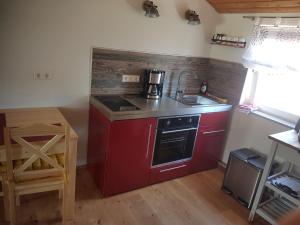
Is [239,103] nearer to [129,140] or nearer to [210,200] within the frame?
[210,200]

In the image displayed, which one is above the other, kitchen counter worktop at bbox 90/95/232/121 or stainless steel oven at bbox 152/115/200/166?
kitchen counter worktop at bbox 90/95/232/121

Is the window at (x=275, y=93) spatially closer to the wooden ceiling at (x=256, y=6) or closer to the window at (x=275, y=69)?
the window at (x=275, y=69)

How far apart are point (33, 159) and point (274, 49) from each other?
2.38 meters

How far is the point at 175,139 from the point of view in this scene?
2.58m

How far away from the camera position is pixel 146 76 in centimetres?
270

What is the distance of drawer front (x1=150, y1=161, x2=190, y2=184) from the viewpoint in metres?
2.58

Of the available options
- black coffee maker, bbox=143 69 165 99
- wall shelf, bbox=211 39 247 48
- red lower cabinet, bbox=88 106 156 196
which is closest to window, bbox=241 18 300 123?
wall shelf, bbox=211 39 247 48

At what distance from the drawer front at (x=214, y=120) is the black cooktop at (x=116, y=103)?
828 millimetres

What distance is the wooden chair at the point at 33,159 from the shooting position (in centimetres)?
158

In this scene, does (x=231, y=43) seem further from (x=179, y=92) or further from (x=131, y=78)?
(x=131, y=78)

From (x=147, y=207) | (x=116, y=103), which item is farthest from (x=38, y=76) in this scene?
(x=147, y=207)

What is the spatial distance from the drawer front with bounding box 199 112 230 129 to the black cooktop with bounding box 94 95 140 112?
2.72 feet

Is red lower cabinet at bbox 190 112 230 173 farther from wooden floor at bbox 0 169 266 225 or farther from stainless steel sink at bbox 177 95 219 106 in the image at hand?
wooden floor at bbox 0 169 266 225

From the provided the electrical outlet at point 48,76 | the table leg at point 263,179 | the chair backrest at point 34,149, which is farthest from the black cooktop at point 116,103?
the table leg at point 263,179
